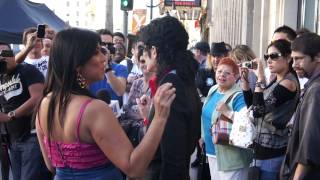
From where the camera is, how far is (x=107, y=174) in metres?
2.79

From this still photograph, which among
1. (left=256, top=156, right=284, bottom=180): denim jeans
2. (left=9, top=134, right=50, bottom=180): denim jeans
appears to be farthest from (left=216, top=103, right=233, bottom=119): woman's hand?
(left=9, top=134, right=50, bottom=180): denim jeans

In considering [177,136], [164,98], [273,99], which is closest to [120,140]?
[164,98]

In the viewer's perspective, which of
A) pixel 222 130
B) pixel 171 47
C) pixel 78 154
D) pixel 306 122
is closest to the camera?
pixel 78 154

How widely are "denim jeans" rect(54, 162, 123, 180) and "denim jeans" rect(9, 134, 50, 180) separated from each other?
7.25 ft

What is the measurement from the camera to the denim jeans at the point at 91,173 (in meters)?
2.75

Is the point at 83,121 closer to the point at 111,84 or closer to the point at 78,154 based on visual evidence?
the point at 78,154

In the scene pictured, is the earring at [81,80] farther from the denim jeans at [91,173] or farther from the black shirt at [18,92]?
the black shirt at [18,92]

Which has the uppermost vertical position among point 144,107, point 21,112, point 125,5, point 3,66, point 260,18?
point 125,5

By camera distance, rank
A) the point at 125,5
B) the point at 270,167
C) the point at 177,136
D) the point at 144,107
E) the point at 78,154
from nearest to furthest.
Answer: the point at 78,154
the point at 177,136
the point at 144,107
the point at 270,167
the point at 125,5

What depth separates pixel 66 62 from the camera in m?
2.75

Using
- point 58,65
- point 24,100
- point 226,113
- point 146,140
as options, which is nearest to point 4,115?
point 24,100

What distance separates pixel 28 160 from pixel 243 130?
201 centimetres

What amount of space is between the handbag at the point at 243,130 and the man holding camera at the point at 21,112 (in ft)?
6.00

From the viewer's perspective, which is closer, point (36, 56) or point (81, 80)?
point (81, 80)
